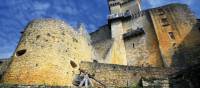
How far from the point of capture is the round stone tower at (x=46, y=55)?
12703 mm

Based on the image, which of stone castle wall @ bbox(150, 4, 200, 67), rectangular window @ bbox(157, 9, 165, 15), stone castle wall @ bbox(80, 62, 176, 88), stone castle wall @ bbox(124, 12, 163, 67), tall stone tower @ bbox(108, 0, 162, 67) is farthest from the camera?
rectangular window @ bbox(157, 9, 165, 15)

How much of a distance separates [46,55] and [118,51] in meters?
10.4

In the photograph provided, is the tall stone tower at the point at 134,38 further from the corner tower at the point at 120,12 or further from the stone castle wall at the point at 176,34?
the stone castle wall at the point at 176,34

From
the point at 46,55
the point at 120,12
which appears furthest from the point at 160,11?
the point at 46,55

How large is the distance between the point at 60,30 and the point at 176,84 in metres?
6.93

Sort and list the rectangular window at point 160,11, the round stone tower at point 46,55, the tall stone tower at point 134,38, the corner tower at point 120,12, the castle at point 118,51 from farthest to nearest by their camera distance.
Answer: the corner tower at point 120,12 < the rectangular window at point 160,11 < the tall stone tower at point 134,38 < the castle at point 118,51 < the round stone tower at point 46,55

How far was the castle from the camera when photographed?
12.8m

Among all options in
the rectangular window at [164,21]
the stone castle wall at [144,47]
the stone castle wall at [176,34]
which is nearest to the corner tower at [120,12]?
the stone castle wall at [144,47]

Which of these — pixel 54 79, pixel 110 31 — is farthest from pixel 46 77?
pixel 110 31

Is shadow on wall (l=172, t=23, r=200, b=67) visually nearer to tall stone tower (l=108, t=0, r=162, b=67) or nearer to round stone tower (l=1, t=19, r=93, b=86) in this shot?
tall stone tower (l=108, t=0, r=162, b=67)

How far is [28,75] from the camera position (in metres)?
12.7

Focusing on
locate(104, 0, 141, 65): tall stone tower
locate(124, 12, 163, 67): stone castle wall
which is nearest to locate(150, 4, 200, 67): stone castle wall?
locate(124, 12, 163, 67): stone castle wall

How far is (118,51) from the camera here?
23062mm

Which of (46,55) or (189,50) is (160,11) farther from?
(46,55)
